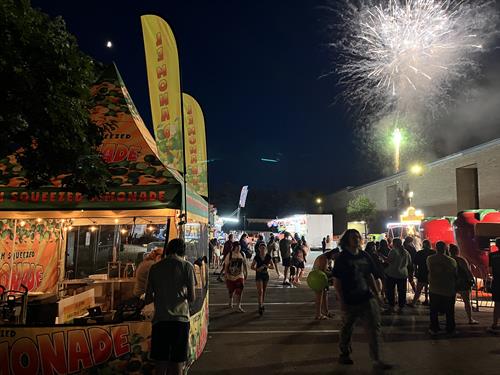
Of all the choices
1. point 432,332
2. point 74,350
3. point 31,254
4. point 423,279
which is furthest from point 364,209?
point 74,350

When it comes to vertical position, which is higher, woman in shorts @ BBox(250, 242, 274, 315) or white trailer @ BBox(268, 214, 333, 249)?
white trailer @ BBox(268, 214, 333, 249)

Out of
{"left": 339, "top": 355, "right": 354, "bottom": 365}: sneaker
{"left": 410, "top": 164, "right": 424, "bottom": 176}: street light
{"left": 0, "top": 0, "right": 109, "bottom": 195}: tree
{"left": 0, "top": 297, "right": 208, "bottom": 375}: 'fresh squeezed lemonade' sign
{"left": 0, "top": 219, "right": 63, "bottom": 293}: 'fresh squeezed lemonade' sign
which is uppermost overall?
{"left": 410, "top": 164, "right": 424, "bottom": 176}: street light

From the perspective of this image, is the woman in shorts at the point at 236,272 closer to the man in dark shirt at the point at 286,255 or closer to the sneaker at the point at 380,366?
the sneaker at the point at 380,366

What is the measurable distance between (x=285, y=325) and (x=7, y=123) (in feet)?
20.2

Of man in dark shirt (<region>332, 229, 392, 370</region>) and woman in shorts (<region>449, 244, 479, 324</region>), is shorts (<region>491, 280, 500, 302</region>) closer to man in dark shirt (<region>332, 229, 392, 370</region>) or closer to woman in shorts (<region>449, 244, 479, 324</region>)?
woman in shorts (<region>449, 244, 479, 324</region>)

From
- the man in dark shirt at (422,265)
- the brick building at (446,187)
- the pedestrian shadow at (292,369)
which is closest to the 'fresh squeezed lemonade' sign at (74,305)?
the pedestrian shadow at (292,369)

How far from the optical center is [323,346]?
21.4 feet

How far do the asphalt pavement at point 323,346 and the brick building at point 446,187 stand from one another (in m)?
21.4

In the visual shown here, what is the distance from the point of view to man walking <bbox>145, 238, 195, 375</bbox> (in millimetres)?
4129

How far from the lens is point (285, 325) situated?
8.06 meters

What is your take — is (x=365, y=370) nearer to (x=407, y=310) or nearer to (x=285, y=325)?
(x=285, y=325)

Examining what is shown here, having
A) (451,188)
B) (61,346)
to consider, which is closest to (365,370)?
(61,346)

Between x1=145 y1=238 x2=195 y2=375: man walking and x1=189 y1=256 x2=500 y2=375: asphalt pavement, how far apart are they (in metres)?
1.34

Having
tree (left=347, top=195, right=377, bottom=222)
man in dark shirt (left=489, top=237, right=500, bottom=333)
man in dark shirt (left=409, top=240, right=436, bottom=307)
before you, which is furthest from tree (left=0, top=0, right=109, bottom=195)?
tree (left=347, top=195, right=377, bottom=222)
